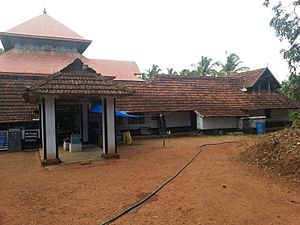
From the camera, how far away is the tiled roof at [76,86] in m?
8.98

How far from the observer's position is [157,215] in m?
4.74

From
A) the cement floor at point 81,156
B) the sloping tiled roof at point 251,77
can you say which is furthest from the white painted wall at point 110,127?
the sloping tiled roof at point 251,77

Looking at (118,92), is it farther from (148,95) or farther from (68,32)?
(68,32)

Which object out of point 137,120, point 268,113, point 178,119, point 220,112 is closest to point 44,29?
point 137,120

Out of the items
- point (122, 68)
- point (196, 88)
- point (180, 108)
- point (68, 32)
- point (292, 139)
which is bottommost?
point (292, 139)

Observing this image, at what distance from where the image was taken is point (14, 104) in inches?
567

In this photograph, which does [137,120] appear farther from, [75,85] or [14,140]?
[75,85]

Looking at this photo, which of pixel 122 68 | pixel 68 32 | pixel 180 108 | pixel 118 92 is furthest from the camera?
pixel 122 68

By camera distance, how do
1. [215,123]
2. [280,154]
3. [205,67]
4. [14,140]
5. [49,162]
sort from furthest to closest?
[205,67]
[215,123]
[14,140]
[49,162]
[280,154]

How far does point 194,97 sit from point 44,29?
498 inches

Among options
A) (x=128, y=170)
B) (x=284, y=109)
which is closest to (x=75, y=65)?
(x=128, y=170)

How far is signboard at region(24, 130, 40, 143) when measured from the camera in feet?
45.0

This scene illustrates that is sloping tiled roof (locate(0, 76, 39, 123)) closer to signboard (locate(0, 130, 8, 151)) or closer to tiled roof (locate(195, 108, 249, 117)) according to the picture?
signboard (locate(0, 130, 8, 151))

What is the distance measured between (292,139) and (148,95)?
11.5m
